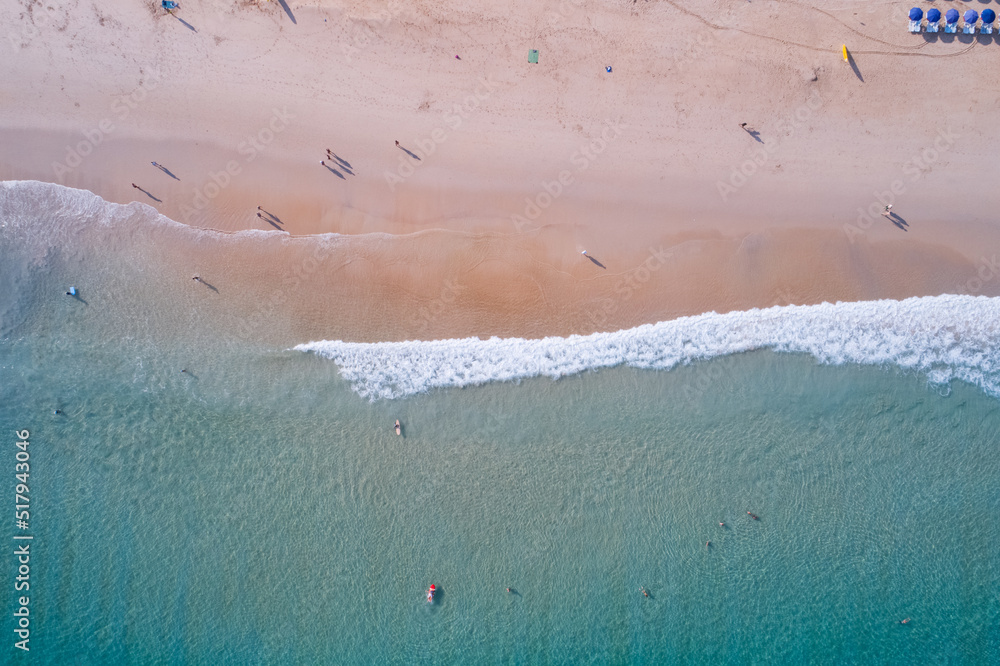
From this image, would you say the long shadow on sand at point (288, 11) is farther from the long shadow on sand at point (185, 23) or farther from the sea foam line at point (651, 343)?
the sea foam line at point (651, 343)

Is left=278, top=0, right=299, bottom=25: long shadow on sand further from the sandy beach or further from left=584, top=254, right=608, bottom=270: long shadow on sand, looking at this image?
left=584, top=254, right=608, bottom=270: long shadow on sand

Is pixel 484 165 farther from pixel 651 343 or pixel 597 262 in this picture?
pixel 651 343

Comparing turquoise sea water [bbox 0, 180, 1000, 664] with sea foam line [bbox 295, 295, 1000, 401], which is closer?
turquoise sea water [bbox 0, 180, 1000, 664]

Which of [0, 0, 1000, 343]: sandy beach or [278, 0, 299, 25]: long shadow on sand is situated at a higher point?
[278, 0, 299, 25]: long shadow on sand

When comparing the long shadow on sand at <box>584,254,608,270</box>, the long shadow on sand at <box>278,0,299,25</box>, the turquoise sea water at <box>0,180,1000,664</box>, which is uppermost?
the long shadow on sand at <box>278,0,299,25</box>

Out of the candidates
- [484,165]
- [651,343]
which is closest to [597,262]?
[651,343]

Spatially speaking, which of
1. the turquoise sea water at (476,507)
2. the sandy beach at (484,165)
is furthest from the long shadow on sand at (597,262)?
the turquoise sea water at (476,507)

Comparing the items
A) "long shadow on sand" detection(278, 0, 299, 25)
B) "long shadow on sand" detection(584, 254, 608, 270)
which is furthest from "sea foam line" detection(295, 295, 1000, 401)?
"long shadow on sand" detection(278, 0, 299, 25)
